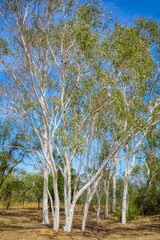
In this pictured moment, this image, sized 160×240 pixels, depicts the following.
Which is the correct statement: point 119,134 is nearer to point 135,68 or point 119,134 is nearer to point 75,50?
point 135,68

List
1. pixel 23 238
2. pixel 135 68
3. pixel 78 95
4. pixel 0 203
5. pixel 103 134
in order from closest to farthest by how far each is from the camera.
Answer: pixel 23 238 → pixel 135 68 → pixel 78 95 → pixel 103 134 → pixel 0 203

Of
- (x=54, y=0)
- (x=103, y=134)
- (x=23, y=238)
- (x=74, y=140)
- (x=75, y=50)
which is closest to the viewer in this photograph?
(x=23, y=238)

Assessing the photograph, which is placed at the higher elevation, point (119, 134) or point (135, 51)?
point (135, 51)

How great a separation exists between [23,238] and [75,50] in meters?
8.31

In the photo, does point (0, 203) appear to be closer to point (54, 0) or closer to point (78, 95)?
point (78, 95)

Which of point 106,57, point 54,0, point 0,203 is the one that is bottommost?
point 0,203

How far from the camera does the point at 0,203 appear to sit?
2448cm

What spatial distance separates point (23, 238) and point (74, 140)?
3962 mm

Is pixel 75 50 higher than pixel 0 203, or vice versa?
pixel 75 50

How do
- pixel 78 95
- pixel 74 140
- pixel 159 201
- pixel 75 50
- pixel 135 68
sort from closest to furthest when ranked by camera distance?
pixel 74 140, pixel 135 68, pixel 75 50, pixel 78 95, pixel 159 201

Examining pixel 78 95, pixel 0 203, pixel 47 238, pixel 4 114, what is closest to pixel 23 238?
pixel 47 238

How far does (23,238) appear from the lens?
701cm

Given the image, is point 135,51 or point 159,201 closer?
point 135,51

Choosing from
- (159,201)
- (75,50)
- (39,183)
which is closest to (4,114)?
(75,50)
